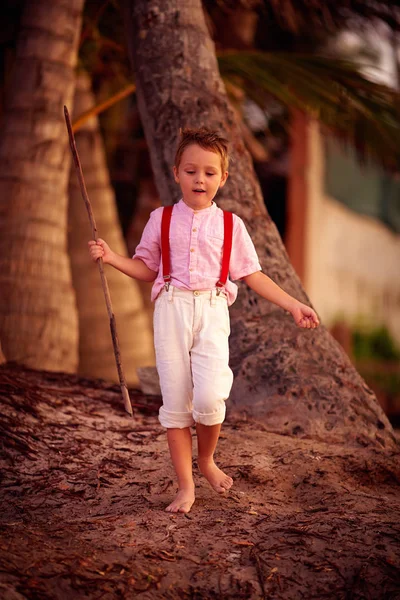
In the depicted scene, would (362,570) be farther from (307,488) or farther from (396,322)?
(396,322)

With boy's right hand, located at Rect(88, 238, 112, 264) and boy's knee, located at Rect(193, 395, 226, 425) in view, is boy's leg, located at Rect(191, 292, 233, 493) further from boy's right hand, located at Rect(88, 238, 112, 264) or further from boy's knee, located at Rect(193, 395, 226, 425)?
boy's right hand, located at Rect(88, 238, 112, 264)

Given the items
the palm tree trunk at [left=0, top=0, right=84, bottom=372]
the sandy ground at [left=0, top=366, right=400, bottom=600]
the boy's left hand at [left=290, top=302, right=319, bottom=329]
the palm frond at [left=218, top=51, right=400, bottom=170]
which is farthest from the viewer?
the palm frond at [left=218, top=51, right=400, bottom=170]

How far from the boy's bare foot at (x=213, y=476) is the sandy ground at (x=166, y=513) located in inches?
1.8

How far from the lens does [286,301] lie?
11.1ft

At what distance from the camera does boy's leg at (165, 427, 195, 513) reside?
130 inches

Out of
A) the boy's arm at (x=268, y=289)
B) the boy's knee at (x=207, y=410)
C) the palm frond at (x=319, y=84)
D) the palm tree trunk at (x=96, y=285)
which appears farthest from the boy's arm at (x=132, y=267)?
the palm tree trunk at (x=96, y=285)

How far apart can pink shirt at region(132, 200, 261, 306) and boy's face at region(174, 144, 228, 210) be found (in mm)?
95

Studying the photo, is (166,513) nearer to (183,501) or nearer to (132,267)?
(183,501)

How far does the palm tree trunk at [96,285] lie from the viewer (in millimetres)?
7555

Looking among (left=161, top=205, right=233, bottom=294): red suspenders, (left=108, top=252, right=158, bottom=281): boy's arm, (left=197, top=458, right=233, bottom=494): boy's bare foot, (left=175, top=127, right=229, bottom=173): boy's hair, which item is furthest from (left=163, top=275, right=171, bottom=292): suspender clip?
(left=197, top=458, right=233, bottom=494): boy's bare foot

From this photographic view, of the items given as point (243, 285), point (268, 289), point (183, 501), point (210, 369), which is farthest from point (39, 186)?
point (183, 501)

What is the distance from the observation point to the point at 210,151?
128 inches

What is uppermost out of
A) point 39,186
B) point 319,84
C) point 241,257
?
point 319,84

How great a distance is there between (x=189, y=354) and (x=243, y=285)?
1229mm
